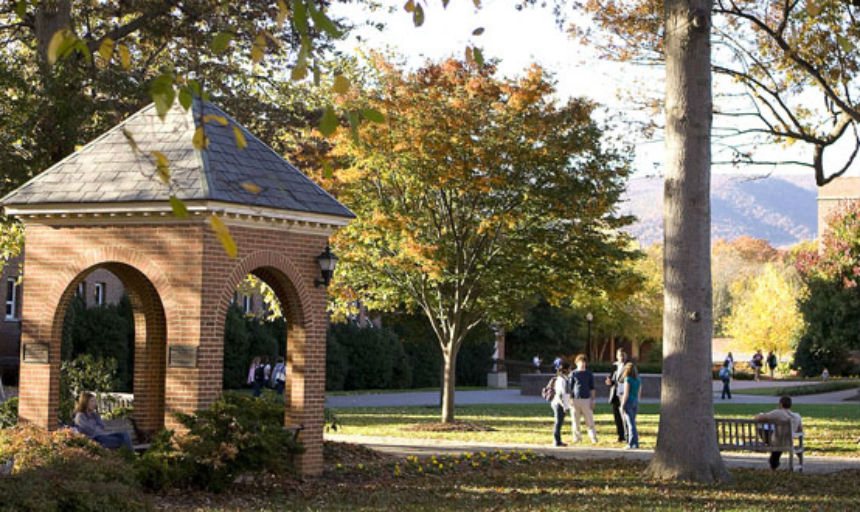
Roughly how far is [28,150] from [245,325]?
2235 cm

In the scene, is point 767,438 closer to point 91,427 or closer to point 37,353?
point 91,427

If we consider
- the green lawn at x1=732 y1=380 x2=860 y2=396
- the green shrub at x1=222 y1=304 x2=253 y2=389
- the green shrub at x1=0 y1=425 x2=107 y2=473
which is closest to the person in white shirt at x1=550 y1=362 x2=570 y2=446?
the green shrub at x1=0 y1=425 x2=107 y2=473

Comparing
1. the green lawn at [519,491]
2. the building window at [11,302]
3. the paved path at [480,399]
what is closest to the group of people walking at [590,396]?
the green lawn at [519,491]

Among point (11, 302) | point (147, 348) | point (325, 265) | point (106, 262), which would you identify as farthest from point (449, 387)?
point (11, 302)

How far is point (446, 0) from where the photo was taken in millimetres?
6223

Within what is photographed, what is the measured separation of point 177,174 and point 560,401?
9.75 m

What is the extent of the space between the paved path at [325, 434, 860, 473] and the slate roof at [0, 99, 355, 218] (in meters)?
5.89

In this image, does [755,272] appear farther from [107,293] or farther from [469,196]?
[469,196]

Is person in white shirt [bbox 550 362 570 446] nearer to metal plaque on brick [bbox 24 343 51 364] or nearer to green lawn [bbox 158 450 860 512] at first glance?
green lawn [bbox 158 450 860 512]

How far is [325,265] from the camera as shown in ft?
53.3

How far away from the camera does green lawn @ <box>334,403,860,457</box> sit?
23.2 meters

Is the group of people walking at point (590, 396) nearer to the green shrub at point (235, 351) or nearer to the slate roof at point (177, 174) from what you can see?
the slate roof at point (177, 174)

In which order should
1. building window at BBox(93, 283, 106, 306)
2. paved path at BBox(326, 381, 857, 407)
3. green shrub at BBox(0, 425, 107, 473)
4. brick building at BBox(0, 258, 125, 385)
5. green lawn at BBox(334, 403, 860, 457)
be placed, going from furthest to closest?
building window at BBox(93, 283, 106, 306) < brick building at BBox(0, 258, 125, 385) < paved path at BBox(326, 381, 857, 407) < green lawn at BBox(334, 403, 860, 457) < green shrub at BBox(0, 425, 107, 473)

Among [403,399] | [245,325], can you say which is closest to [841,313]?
[403,399]
